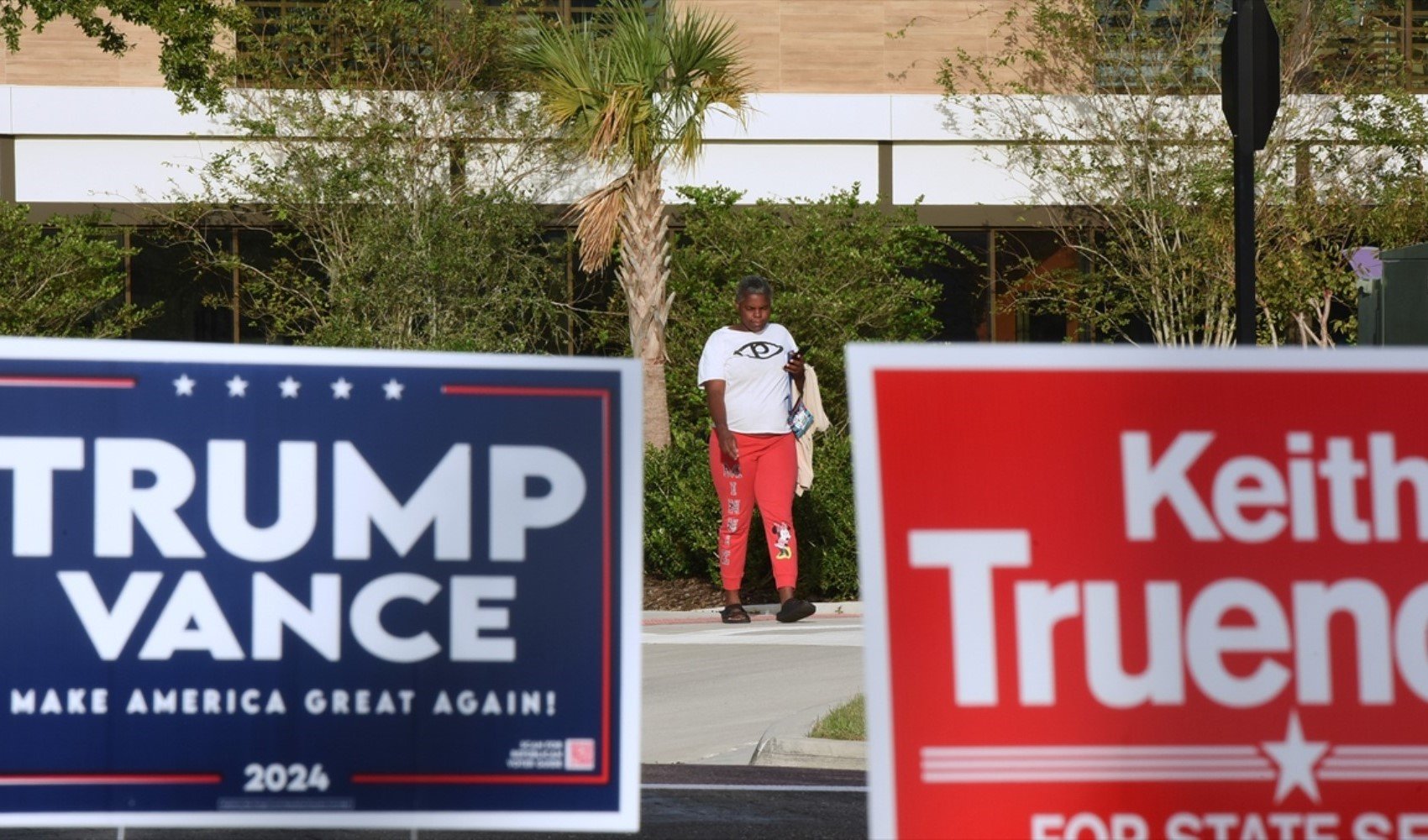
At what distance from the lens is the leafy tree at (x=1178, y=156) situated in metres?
18.2

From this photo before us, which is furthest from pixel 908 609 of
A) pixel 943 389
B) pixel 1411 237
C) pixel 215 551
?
pixel 1411 237

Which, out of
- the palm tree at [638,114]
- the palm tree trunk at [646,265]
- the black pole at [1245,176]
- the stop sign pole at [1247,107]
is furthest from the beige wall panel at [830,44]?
the black pole at [1245,176]

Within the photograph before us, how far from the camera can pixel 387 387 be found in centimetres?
384

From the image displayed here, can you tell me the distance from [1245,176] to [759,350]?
2.76m

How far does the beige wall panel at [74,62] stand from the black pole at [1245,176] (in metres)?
14.5

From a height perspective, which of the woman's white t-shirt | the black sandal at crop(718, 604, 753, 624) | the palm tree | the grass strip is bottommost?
the grass strip

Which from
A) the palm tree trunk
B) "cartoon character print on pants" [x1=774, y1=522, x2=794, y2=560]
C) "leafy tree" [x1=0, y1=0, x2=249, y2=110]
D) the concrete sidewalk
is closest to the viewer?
the concrete sidewalk

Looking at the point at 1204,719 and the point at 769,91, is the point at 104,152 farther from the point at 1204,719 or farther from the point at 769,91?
the point at 1204,719

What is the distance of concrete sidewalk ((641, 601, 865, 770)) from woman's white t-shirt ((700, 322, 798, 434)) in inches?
46.2

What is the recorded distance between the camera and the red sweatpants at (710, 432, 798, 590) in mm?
10016

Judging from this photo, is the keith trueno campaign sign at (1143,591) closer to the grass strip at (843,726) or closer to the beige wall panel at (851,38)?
the grass strip at (843,726)

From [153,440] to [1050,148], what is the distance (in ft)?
55.6

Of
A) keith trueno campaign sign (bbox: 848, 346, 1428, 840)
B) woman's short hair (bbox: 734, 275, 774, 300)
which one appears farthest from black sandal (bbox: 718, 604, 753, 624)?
keith trueno campaign sign (bbox: 848, 346, 1428, 840)

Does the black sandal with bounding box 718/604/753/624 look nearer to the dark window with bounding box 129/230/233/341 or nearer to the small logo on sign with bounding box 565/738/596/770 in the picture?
the small logo on sign with bounding box 565/738/596/770
